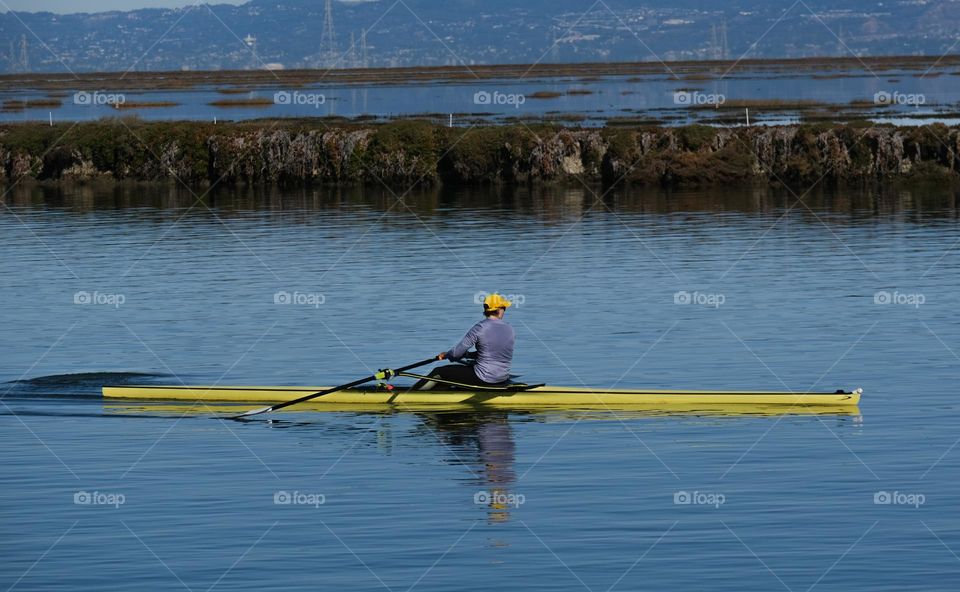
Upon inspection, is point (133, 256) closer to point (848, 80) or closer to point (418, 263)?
point (418, 263)

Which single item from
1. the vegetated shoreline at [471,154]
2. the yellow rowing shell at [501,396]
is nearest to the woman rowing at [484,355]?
the yellow rowing shell at [501,396]

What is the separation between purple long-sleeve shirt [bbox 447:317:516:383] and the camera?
25016mm

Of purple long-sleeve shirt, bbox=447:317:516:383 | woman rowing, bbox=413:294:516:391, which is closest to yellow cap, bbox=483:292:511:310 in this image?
woman rowing, bbox=413:294:516:391

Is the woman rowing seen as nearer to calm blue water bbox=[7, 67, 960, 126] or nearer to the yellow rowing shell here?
the yellow rowing shell

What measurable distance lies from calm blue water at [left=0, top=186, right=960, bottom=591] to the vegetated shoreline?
46.3 ft

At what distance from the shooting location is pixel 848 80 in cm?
16888

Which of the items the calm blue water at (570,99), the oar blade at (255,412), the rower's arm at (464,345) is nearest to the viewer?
the rower's arm at (464,345)

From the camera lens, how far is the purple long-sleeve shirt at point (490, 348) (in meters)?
25.0

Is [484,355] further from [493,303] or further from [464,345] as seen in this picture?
[493,303]

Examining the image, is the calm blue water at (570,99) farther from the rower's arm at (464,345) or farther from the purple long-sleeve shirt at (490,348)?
the rower's arm at (464,345)

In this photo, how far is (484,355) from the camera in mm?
25453

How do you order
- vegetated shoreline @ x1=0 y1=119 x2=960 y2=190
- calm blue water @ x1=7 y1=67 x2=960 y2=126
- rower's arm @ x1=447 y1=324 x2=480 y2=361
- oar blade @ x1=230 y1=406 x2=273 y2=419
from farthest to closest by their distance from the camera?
calm blue water @ x1=7 y1=67 x2=960 y2=126 < vegetated shoreline @ x1=0 y1=119 x2=960 y2=190 < oar blade @ x1=230 y1=406 x2=273 y2=419 < rower's arm @ x1=447 y1=324 x2=480 y2=361

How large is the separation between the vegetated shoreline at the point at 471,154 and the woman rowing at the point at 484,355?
4458 cm

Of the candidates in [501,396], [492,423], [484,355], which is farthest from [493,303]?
[492,423]
